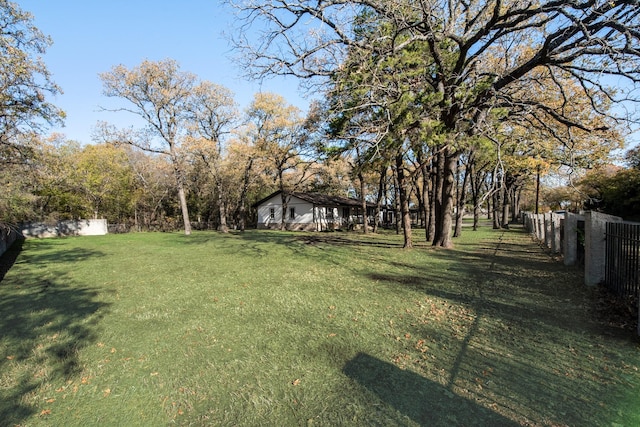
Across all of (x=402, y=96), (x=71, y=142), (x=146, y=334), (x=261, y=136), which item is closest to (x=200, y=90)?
(x=261, y=136)

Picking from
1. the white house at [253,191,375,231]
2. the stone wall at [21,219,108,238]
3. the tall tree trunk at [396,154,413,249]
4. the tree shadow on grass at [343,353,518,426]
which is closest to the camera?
the tree shadow on grass at [343,353,518,426]

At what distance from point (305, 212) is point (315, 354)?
105 feet

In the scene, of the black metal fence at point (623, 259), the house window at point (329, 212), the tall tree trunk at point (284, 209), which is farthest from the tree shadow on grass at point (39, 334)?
the house window at point (329, 212)

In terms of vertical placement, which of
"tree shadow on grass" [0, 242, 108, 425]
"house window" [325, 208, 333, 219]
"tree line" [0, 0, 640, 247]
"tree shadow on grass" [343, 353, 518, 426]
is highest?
"tree line" [0, 0, 640, 247]

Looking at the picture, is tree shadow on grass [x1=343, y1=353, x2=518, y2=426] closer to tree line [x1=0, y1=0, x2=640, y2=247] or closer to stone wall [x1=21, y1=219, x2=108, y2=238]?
tree line [x1=0, y1=0, x2=640, y2=247]

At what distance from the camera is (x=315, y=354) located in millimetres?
3982

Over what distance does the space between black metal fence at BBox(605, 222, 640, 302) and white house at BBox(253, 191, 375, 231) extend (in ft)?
88.2

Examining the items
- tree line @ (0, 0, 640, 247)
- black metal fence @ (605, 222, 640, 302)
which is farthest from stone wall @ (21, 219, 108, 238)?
black metal fence @ (605, 222, 640, 302)

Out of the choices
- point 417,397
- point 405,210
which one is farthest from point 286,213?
point 417,397

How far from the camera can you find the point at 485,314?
17.5 feet

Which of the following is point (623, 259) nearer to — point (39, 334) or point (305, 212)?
point (39, 334)

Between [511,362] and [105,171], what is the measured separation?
125 feet

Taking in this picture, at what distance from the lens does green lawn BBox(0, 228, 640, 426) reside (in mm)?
2904

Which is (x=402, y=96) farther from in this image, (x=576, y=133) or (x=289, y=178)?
(x=289, y=178)
